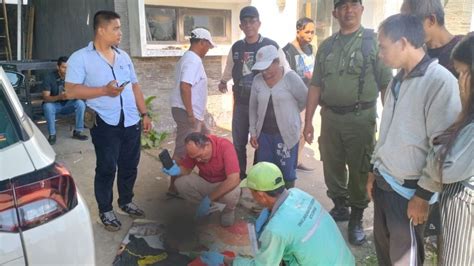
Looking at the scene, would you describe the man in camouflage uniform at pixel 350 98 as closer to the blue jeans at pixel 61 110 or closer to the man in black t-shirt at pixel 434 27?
the man in black t-shirt at pixel 434 27

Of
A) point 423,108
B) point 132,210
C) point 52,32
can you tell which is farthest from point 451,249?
point 52,32

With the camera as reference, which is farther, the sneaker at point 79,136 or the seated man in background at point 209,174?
the sneaker at point 79,136

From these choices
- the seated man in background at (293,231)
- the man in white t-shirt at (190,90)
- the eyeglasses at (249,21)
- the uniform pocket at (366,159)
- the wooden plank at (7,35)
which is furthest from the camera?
the wooden plank at (7,35)

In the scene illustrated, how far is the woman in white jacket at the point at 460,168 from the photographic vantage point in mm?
1726

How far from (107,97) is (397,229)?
2223 mm

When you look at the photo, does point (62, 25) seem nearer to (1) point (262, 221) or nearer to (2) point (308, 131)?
(2) point (308, 131)

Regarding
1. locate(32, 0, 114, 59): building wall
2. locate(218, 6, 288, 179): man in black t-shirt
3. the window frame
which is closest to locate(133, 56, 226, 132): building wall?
the window frame

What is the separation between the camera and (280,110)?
3.42m

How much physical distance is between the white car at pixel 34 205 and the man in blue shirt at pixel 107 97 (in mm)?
1230

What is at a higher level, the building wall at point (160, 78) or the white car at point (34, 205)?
the building wall at point (160, 78)

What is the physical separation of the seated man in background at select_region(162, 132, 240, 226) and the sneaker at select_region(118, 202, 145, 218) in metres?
0.41

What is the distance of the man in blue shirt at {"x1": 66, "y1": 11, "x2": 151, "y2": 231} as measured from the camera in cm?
299

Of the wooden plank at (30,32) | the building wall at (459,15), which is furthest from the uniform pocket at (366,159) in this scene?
the wooden plank at (30,32)

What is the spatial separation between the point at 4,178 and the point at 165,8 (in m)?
5.51
